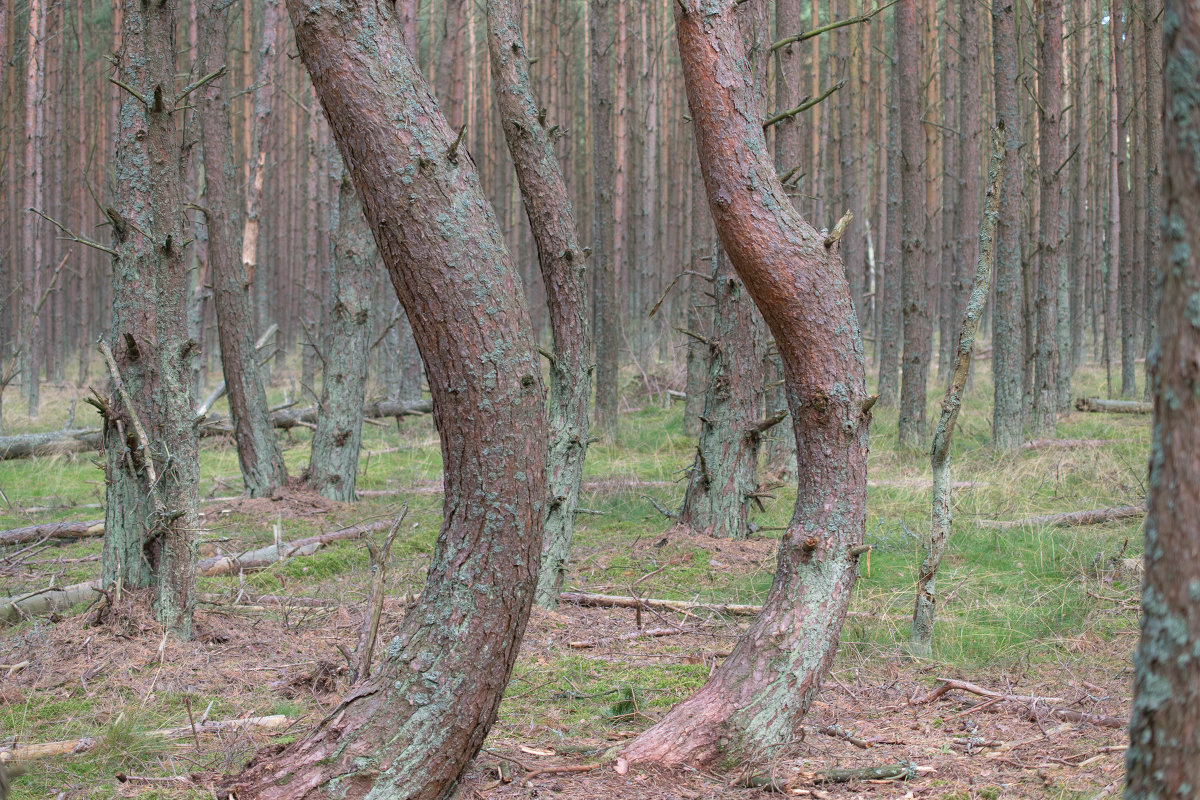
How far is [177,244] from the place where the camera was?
4.38 m

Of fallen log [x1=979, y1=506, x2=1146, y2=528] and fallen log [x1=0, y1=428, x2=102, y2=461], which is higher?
fallen log [x1=0, y1=428, x2=102, y2=461]

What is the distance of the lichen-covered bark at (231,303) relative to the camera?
7.62 m

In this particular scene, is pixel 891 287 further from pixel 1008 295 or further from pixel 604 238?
pixel 604 238

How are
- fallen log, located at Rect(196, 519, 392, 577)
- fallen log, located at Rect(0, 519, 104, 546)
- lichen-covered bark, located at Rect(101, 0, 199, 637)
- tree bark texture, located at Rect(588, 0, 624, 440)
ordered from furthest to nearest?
tree bark texture, located at Rect(588, 0, 624, 440) → fallen log, located at Rect(0, 519, 104, 546) → fallen log, located at Rect(196, 519, 392, 577) → lichen-covered bark, located at Rect(101, 0, 199, 637)

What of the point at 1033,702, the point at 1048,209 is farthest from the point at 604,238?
the point at 1033,702

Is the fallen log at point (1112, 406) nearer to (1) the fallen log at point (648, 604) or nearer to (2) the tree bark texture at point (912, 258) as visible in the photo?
(2) the tree bark texture at point (912, 258)

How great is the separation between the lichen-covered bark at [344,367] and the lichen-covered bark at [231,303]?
0.45 m

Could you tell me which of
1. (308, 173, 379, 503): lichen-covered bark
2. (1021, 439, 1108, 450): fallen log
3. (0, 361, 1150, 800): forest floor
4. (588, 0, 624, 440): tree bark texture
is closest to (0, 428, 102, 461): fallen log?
(0, 361, 1150, 800): forest floor

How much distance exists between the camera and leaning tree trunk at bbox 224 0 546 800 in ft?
8.33

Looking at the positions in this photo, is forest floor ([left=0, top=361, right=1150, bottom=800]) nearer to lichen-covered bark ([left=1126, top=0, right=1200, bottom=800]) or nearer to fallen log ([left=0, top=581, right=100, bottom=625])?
fallen log ([left=0, top=581, right=100, bottom=625])

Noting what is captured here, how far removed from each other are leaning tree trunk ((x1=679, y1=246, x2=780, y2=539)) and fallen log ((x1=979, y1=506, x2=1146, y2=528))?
6.07ft

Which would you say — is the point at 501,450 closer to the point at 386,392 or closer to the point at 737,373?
the point at 737,373

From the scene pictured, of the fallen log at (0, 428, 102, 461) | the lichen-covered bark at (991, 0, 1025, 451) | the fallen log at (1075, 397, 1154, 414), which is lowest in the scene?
the fallen log at (0, 428, 102, 461)

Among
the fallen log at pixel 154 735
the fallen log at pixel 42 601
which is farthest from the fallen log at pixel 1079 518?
the fallen log at pixel 42 601
